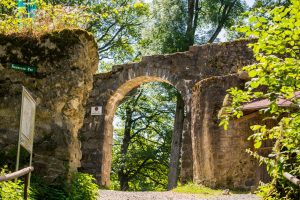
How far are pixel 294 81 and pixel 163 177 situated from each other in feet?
69.1

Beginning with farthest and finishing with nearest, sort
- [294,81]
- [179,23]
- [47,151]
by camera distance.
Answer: [179,23], [47,151], [294,81]

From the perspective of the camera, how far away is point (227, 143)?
35.4 feet

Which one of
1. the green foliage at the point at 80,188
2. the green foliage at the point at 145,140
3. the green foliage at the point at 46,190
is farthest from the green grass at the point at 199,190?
the green foliage at the point at 145,140

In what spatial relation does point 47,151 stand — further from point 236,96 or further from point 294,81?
point 294,81

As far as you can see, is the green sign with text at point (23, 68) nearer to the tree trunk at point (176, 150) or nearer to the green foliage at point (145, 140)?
the tree trunk at point (176, 150)

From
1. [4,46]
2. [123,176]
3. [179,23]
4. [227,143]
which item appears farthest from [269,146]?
Result: [123,176]

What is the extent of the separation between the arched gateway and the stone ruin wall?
22.6 feet

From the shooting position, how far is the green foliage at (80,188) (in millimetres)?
6759

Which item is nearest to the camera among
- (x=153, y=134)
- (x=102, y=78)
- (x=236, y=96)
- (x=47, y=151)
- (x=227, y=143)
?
(x=236, y=96)

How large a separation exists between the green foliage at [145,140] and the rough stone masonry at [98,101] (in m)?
5.04

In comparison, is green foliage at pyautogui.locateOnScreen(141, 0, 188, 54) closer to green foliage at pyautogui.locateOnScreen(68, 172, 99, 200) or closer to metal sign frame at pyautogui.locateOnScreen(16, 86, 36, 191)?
green foliage at pyautogui.locateOnScreen(68, 172, 99, 200)

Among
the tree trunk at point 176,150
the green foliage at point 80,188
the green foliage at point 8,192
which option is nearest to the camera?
the green foliage at point 8,192

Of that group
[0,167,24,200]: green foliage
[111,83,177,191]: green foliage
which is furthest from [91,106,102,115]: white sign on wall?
[0,167,24,200]: green foliage

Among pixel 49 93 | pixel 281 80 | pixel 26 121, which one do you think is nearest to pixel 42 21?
pixel 49 93
